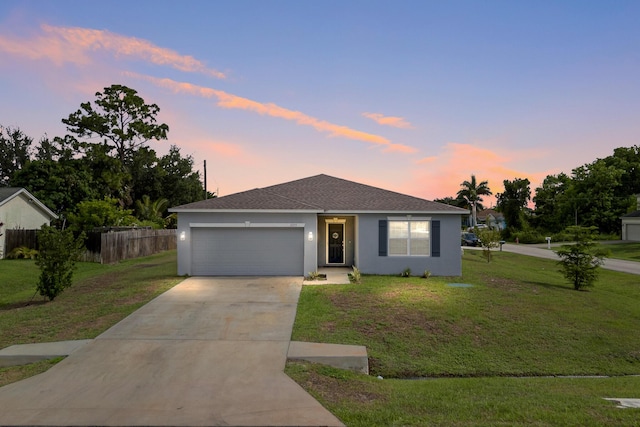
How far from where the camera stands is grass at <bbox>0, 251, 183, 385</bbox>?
7602 mm

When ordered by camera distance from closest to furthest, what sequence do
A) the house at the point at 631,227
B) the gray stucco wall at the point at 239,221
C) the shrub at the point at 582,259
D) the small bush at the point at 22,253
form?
the shrub at the point at 582,259 < the gray stucco wall at the point at 239,221 < the small bush at the point at 22,253 < the house at the point at 631,227

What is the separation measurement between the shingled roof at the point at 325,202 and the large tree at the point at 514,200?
39692 millimetres

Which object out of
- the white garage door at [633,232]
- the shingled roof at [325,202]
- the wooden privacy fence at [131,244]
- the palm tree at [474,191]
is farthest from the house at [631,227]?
the wooden privacy fence at [131,244]

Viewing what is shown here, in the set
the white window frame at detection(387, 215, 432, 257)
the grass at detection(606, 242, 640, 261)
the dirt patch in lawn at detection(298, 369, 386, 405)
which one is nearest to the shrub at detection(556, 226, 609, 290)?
the white window frame at detection(387, 215, 432, 257)

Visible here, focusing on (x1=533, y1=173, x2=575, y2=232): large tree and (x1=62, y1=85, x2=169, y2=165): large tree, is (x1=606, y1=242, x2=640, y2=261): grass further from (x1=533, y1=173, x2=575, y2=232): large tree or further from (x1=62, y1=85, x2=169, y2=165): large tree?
(x1=62, y1=85, x2=169, y2=165): large tree

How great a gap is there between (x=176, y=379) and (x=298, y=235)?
9394 millimetres

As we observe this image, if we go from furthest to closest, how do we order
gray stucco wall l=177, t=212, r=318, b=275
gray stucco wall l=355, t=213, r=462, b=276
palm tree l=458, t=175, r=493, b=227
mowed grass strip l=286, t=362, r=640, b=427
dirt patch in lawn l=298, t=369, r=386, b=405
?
palm tree l=458, t=175, r=493, b=227 < gray stucco wall l=355, t=213, r=462, b=276 < gray stucco wall l=177, t=212, r=318, b=275 < dirt patch in lawn l=298, t=369, r=386, b=405 < mowed grass strip l=286, t=362, r=640, b=427

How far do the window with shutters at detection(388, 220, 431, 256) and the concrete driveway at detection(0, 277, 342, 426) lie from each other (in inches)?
272

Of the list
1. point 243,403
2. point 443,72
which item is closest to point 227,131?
point 443,72

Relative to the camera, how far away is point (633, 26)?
1455 centimetres

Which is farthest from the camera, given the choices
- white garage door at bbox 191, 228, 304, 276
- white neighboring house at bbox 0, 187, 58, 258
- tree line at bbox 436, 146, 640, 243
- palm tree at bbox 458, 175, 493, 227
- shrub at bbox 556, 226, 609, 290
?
palm tree at bbox 458, 175, 493, 227

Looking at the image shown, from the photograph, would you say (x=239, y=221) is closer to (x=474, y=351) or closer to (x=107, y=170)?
(x=474, y=351)

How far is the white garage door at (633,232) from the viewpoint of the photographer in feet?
126

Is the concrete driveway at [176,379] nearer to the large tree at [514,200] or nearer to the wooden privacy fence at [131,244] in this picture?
the wooden privacy fence at [131,244]
